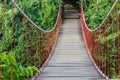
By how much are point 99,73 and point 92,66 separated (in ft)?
2.73

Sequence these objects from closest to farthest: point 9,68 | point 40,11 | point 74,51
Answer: point 9,68, point 74,51, point 40,11

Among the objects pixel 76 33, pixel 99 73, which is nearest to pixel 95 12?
pixel 76 33

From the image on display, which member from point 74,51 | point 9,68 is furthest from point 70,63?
point 9,68

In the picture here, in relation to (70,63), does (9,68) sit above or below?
above

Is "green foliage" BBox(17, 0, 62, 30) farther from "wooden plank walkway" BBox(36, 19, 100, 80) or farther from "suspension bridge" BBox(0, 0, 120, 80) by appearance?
"wooden plank walkway" BBox(36, 19, 100, 80)

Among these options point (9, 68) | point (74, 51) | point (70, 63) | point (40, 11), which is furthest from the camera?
point (40, 11)

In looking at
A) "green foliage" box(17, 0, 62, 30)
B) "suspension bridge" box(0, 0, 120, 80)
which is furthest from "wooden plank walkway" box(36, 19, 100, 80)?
"green foliage" box(17, 0, 62, 30)

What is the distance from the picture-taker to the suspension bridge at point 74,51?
4.34m

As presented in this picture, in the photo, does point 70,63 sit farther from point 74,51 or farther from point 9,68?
point 9,68

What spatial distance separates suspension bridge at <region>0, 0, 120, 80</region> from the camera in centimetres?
434

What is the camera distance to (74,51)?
25.6 ft

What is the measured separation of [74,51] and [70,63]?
190 cm

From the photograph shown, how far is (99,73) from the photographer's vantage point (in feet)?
15.1

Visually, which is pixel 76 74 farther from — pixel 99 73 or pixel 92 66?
pixel 92 66
